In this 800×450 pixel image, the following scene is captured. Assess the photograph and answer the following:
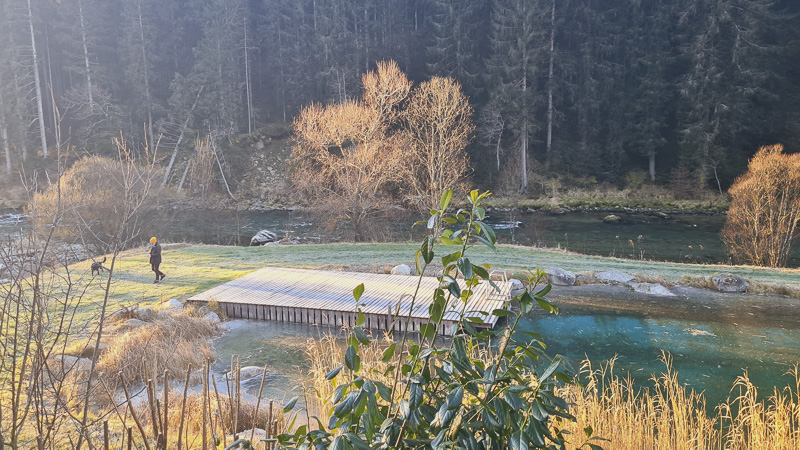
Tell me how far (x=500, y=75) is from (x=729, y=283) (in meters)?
26.2

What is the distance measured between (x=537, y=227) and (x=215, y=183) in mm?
22488

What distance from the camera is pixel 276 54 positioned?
47.8m

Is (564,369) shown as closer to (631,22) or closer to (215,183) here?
(215,183)

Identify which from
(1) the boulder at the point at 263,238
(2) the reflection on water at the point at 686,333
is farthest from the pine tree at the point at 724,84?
(1) the boulder at the point at 263,238

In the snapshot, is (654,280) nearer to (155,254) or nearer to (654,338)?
(654,338)

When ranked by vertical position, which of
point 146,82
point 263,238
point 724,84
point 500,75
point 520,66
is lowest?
point 263,238

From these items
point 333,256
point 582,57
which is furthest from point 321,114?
point 582,57

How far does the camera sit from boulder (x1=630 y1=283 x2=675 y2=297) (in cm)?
1188

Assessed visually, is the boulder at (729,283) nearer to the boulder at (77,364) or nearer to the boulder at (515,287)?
the boulder at (515,287)

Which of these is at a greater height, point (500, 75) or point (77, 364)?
point (500, 75)

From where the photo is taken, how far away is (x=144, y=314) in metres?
9.16

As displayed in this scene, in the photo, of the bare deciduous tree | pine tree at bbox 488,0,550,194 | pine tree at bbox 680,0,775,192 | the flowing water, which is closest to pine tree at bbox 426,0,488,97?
pine tree at bbox 488,0,550,194

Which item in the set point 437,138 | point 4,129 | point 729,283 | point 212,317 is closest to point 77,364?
point 212,317

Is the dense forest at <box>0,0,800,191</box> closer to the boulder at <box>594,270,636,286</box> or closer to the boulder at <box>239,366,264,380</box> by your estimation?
the boulder at <box>594,270,636,286</box>
